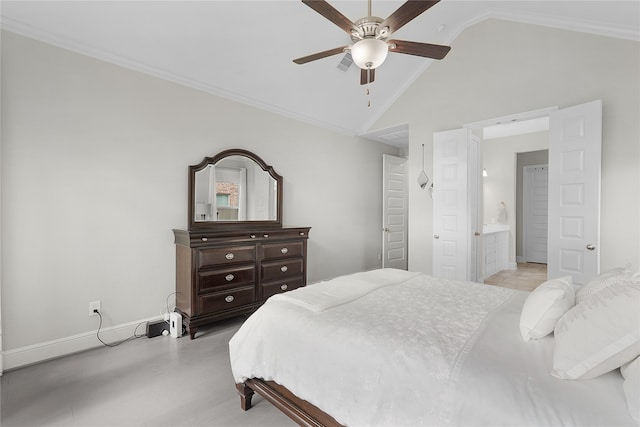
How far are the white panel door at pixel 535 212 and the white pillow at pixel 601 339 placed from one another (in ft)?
22.4

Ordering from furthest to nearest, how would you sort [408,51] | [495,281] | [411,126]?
[495,281] < [411,126] < [408,51]

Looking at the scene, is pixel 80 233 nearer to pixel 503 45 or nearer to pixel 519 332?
pixel 519 332

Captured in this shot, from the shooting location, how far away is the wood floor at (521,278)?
484 cm

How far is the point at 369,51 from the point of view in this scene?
1.90 m

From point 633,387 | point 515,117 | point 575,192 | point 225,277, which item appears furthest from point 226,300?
point 515,117

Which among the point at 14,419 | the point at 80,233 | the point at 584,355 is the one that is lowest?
the point at 14,419

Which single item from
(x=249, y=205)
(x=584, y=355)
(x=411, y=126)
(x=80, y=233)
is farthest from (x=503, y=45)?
(x=80, y=233)

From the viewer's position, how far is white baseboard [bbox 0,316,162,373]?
94.7 inches

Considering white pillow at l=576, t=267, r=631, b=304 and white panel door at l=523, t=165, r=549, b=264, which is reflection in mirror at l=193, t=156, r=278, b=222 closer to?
white pillow at l=576, t=267, r=631, b=304

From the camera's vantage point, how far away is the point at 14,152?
239 centimetres

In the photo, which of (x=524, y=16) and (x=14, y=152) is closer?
(x=14, y=152)

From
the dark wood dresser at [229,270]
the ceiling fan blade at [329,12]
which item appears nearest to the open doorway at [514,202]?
the dark wood dresser at [229,270]

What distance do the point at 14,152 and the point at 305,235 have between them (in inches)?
110

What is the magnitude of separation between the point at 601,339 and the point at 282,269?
2992 mm
